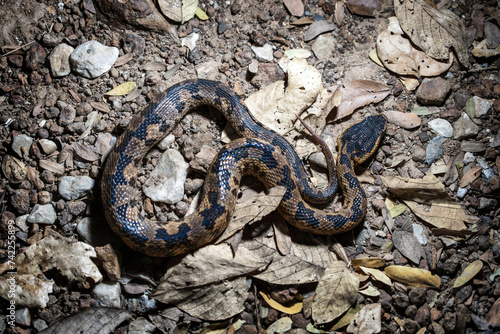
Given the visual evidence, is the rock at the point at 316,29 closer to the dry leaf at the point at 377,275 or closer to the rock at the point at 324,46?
the rock at the point at 324,46

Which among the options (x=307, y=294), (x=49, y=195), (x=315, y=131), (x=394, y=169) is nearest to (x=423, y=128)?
(x=394, y=169)

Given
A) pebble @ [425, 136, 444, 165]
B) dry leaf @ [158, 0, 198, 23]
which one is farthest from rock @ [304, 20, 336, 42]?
pebble @ [425, 136, 444, 165]

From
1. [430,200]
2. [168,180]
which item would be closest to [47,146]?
[168,180]

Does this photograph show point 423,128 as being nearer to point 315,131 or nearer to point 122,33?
point 315,131

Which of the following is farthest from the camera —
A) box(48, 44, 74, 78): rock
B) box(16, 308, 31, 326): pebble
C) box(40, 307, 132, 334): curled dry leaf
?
box(48, 44, 74, 78): rock

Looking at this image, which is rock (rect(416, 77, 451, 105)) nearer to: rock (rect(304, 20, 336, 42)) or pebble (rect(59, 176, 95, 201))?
rock (rect(304, 20, 336, 42))

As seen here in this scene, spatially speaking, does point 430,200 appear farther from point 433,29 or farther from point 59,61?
point 59,61
